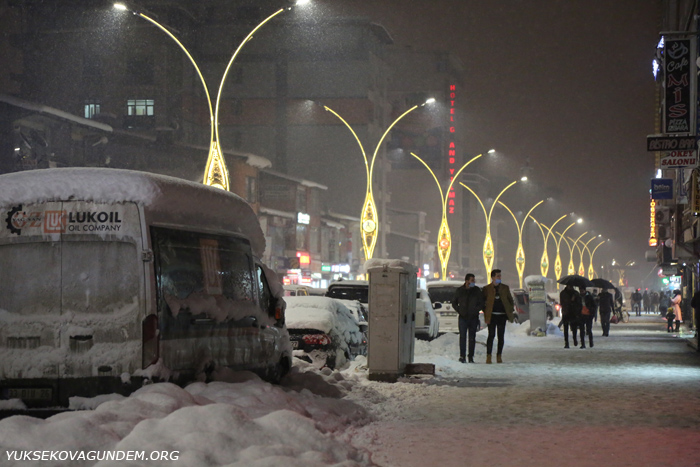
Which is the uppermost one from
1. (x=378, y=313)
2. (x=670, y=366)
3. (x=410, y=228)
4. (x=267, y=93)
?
(x=267, y=93)

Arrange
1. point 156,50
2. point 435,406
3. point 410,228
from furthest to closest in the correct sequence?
point 410,228, point 156,50, point 435,406

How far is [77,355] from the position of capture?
8.64 meters

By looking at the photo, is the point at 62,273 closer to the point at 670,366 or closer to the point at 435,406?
the point at 435,406

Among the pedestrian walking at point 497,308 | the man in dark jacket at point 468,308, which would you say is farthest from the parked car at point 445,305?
the man in dark jacket at point 468,308

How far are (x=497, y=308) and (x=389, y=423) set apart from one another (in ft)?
32.6

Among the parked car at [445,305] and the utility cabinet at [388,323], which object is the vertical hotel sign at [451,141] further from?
the utility cabinet at [388,323]

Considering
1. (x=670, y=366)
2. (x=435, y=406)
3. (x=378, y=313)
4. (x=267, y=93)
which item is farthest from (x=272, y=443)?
(x=267, y=93)

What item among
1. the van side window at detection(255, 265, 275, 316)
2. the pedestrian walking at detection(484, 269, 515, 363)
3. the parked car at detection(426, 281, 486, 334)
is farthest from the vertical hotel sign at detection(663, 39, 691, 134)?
the van side window at detection(255, 265, 275, 316)

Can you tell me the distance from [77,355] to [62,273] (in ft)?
2.49

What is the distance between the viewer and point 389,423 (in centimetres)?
991

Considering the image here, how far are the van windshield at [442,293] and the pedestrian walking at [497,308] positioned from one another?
39.9 feet

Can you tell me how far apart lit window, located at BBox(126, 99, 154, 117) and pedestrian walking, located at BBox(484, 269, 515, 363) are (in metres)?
59.6

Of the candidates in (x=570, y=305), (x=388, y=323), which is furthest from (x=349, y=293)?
(x=388, y=323)

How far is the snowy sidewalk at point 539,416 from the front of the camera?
8.05m
